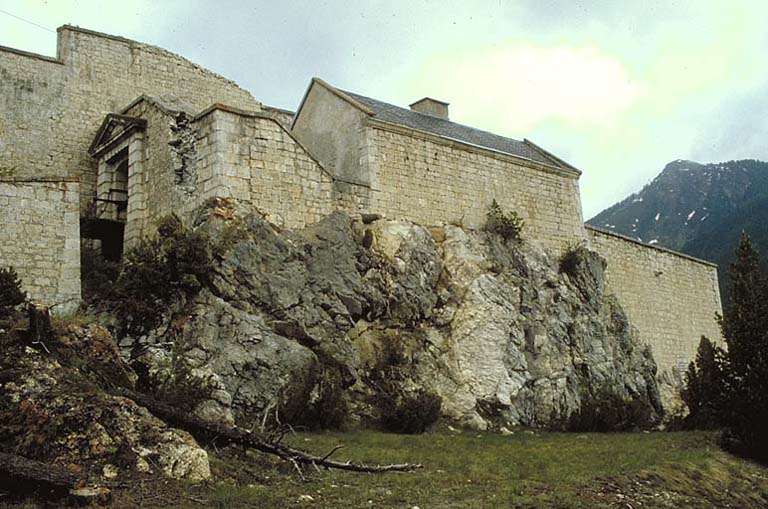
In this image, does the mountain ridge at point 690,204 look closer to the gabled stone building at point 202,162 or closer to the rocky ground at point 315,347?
the gabled stone building at point 202,162

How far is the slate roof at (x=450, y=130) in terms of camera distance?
21455mm

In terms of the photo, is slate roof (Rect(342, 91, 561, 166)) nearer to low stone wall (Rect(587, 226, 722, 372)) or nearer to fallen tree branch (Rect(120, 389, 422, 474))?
low stone wall (Rect(587, 226, 722, 372))

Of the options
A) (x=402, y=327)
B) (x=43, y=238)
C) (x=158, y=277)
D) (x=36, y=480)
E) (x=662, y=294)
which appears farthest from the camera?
(x=662, y=294)

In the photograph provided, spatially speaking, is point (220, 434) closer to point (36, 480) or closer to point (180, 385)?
point (180, 385)

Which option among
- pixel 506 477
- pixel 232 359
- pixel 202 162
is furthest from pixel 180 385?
pixel 202 162

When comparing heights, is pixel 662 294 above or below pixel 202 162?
below

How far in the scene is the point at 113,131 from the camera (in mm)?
19125

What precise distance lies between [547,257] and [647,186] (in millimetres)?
61093

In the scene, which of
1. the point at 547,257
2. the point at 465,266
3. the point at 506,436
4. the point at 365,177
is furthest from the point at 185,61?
the point at 506,436

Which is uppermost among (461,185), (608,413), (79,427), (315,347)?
(461,185)

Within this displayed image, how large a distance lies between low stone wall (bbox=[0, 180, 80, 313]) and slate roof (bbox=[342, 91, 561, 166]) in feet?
25.5

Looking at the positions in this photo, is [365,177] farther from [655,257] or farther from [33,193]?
[655,257]

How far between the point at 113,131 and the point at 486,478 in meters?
12.9

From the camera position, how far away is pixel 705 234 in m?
53.5
